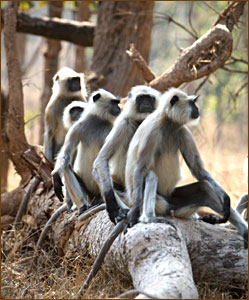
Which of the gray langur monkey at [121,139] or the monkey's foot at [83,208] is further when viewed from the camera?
the monkey's foot at [83,208]

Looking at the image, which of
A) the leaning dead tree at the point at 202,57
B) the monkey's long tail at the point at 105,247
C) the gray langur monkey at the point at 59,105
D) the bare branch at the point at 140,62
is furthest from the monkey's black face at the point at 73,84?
the monkey's long tail at the point at 105,247

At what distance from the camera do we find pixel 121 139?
4.55 metres

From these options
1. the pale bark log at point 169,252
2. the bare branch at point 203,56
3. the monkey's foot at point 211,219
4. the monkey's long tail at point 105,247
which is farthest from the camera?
the bare branch at point 203,56

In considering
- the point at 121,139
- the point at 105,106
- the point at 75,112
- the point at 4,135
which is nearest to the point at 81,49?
the point at 4,135

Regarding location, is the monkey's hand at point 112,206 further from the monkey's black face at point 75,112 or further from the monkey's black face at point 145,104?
the monkey's black face at point 75,112

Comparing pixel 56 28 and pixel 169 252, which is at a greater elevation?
pixel 56 28

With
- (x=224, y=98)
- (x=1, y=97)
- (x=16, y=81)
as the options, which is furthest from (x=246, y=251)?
(x=224, y=98)

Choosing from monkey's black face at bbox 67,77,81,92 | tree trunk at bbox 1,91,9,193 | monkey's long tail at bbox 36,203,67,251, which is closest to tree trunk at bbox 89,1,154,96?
tree trunk at bbox 1,91,9,193

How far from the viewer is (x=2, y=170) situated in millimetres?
8078

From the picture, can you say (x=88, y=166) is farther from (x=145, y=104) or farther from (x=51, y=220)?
(x=145, y=104)

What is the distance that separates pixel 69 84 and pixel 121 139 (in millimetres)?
2325

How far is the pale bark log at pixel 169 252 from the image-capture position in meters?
3.15

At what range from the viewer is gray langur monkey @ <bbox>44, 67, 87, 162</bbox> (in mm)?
6617

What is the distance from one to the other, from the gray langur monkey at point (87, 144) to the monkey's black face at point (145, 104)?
550 mm
